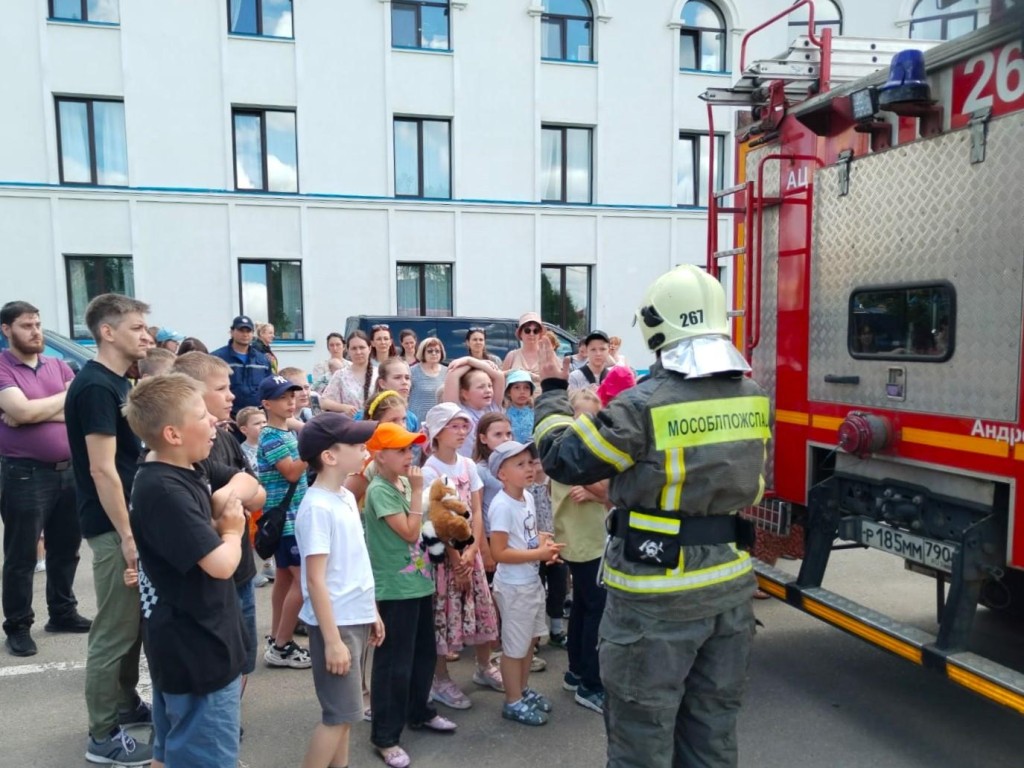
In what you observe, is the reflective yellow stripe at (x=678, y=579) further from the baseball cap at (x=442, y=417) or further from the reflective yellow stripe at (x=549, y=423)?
the baseball cap at (x=442, y=417)

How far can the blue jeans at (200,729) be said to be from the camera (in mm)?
2535

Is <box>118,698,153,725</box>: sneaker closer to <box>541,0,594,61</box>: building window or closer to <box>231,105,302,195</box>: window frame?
<box>231,105,302,195</box>: window frame

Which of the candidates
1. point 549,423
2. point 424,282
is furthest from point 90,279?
point 549,423

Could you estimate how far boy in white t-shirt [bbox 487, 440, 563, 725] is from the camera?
3.69 meters

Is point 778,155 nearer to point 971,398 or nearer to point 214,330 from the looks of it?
point 971,398

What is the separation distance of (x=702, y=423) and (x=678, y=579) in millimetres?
528

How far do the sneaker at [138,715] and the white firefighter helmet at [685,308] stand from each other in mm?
3028

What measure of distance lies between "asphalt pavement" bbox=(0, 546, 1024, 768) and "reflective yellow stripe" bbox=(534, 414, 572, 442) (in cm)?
168

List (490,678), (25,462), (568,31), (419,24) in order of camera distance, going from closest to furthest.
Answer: (490,678)
(25,462)
(419,24)
(568,31)

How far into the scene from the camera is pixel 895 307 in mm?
3719

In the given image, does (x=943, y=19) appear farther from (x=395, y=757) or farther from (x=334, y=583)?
(x=395, y=757)

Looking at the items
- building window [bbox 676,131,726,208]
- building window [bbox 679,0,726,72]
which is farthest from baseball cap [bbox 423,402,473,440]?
building window [bbox 679,0,726,72]

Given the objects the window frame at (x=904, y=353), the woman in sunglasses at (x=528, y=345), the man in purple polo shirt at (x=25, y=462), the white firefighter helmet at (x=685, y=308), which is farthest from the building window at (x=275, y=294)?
the white firefighter helmet at (x=685, y=308)

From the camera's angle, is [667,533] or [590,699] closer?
[667,533]
